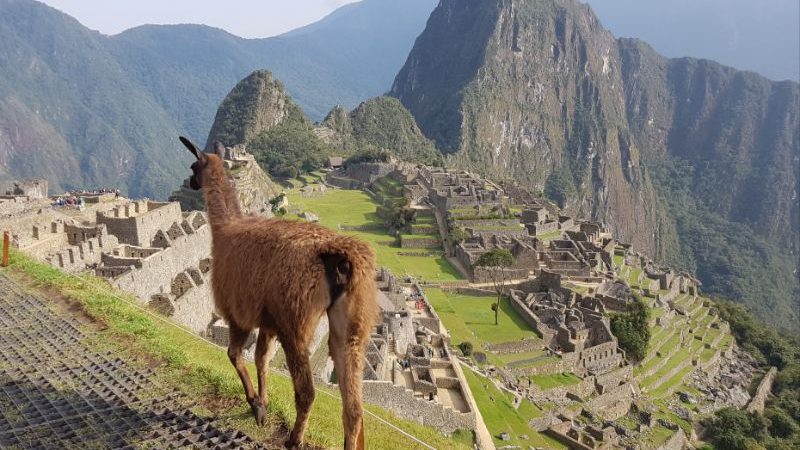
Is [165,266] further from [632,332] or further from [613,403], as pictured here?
[632,332]

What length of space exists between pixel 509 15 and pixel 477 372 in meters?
131

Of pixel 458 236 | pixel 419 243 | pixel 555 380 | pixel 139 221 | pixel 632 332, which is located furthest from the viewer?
pixel 419 243

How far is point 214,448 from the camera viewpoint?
4016mm

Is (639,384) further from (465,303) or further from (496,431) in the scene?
(496,431)

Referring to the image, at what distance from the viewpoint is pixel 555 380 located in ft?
72.7

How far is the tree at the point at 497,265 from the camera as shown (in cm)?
2830

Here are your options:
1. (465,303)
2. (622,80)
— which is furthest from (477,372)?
(622,80)

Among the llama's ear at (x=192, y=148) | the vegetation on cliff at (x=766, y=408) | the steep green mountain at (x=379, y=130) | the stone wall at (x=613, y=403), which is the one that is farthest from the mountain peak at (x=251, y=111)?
the llama's ear at (x=192, y=148)

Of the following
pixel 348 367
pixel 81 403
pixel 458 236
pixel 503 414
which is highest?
pixel 348 367

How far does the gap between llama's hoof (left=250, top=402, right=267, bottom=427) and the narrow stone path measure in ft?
0.53

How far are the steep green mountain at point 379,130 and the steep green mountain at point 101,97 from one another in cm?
2191

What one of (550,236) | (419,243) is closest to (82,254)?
(419,243)

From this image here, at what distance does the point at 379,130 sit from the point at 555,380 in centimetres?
7525

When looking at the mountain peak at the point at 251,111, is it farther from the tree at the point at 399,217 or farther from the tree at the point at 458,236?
the tree at the point at 458,236
